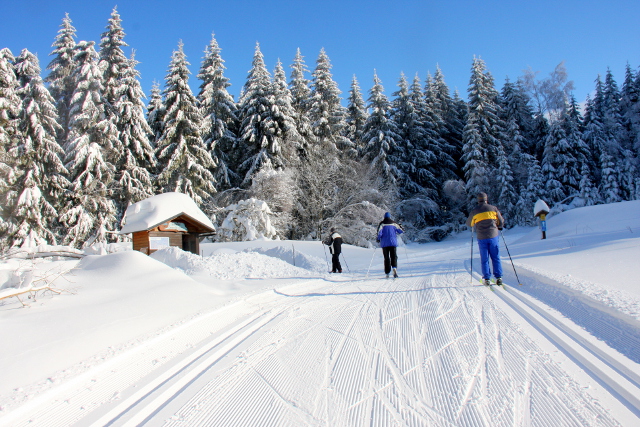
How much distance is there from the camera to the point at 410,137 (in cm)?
3319

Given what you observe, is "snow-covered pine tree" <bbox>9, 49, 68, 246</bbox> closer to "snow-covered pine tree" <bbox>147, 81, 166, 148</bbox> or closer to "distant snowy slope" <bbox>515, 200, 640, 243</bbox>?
"snow-covered pine tree" <bbox>147, 81, 166, 148</bbox>

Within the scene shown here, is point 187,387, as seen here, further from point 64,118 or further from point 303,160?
point 64,118

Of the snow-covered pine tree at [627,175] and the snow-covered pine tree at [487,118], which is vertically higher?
Answer: the snow-covered pine tree at [487,118]

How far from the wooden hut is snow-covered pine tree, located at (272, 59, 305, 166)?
11841 millimetres

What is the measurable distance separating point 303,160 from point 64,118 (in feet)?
59.2

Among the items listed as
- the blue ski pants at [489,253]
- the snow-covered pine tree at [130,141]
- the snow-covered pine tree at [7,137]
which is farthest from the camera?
the snow-covered pine tree at [130,141]

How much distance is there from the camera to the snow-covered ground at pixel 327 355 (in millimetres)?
2436

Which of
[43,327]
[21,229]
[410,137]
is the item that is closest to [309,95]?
[410,137]

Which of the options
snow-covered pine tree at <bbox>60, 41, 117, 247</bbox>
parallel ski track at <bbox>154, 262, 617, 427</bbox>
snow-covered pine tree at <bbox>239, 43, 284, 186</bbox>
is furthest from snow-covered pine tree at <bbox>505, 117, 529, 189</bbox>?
snow-covered pine tree at <bbox>60, 41, 117, 247</bbox>

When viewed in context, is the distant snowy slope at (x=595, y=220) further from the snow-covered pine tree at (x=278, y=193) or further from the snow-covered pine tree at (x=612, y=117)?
the snow-covered pine tree at (x=612, y=117)

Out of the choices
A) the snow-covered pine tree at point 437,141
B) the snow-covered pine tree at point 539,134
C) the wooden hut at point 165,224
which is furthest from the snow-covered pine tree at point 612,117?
the wooden hut at point 165,224

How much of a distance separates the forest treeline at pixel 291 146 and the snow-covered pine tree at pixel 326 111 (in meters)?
0.12

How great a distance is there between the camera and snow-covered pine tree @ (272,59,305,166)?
27.2 metres

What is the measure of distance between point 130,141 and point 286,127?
1089cm
